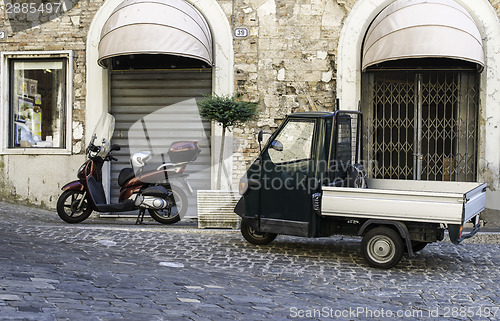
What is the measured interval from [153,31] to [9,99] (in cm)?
367

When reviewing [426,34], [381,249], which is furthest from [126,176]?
[426,34]

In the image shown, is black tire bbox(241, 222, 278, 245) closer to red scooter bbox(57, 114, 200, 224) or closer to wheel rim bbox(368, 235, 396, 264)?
wheel rim bbox(368, 235, 396, 264)

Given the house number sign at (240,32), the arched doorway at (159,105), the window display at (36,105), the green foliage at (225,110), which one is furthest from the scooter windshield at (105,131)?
the house number sign at (240,32)

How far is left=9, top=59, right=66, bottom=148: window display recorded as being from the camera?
38.0 ft

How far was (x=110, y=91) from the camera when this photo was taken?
37.8ft

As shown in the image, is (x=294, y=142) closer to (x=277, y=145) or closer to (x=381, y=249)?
(x=277, y=145)

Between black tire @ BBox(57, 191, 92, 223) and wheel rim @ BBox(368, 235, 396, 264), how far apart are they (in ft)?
15.9

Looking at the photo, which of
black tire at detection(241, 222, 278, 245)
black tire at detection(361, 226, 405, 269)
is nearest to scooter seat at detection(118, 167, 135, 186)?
black tire at detection(241, 222, 278, 245)

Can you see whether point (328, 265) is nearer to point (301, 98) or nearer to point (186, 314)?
point (186, 314)

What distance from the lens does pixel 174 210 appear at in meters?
9.44

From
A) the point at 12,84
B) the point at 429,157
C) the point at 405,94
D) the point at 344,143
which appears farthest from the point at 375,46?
the point at 12,84

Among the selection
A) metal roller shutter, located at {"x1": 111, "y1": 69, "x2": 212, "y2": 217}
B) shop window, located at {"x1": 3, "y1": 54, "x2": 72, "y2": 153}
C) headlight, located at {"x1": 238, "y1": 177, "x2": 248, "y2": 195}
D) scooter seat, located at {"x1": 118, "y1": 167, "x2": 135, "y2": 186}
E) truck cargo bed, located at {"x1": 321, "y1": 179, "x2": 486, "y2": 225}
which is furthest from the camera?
shop window, located at {"x1": 3, "y1": 54, "x2": 72, "y2": 153}

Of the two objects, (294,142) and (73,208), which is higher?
(294,142)

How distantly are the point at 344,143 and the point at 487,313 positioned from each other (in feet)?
10.1
